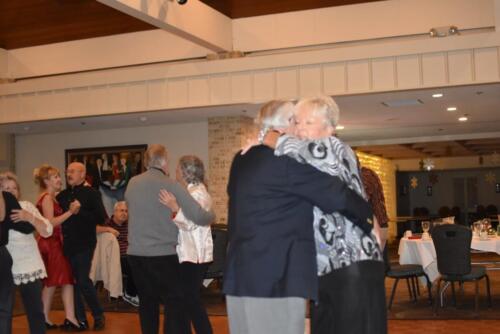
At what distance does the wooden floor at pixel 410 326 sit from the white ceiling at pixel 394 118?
4.48 meters

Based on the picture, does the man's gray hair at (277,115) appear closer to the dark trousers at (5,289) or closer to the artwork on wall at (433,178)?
the dark trousers at (5,289)

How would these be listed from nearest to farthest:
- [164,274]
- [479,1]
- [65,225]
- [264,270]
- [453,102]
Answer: [264,270] < [164,274] < [65,225] < [479,1] < [453,102]

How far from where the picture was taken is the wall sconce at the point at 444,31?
996cm

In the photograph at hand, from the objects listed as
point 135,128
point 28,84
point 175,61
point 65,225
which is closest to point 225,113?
point 175,61

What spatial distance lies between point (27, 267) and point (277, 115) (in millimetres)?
2608

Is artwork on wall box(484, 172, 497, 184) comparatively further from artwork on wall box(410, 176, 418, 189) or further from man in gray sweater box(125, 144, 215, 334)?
man in gray sweater box(125, 144, 215, 334)

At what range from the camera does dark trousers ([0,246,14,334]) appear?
4324 mm

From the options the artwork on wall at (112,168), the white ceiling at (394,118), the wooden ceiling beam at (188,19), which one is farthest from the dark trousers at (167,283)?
the artwork on wall at (112,168)

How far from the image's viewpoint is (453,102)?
38.0ft

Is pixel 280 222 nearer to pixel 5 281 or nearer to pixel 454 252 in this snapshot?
pixel 5 281

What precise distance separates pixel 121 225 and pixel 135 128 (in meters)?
5.67

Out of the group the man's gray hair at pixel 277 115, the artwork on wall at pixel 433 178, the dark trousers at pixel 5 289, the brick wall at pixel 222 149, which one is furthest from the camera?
the artwork on wall at pixel 433 178

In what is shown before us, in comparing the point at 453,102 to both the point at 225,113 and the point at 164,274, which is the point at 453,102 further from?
the point at 164,274

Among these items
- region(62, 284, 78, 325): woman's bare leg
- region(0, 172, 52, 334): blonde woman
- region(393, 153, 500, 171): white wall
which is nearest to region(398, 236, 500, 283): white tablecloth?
region(62, 284, 78, 325): woman's bare leg
